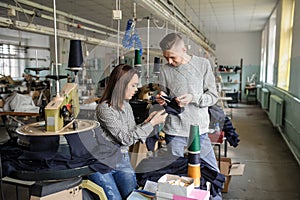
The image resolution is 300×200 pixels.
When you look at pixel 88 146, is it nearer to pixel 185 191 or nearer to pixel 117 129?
pixel 117 129

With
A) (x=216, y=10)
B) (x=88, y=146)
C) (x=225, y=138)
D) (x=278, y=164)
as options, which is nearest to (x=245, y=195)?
(x=225, y=138)

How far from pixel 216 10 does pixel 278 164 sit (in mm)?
4636

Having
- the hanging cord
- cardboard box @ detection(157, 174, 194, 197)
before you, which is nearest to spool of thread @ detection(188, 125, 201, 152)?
cardboard box @ detection(157, 174, 194, 197)

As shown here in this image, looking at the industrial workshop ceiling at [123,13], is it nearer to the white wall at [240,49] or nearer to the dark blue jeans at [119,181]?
the white wall at [240,49]

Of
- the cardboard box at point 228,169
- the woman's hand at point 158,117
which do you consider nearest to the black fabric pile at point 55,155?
the woman's hand at point 158,117

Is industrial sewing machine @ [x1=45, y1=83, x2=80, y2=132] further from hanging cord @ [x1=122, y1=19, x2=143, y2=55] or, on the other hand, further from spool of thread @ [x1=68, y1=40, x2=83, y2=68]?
hanging cord @ [x1=122, y1=19, x2=143, y2=55]

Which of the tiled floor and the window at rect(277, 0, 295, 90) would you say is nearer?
the tiled floor

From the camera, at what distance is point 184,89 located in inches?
67.7

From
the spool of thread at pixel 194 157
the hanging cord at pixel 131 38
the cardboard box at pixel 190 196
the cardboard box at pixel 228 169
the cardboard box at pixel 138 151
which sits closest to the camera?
the cardboard box at pixel 190 196

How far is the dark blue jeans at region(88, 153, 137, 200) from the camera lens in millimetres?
1562

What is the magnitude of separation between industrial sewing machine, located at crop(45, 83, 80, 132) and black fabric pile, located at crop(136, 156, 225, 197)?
51 cm

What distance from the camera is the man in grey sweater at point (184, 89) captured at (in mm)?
1694

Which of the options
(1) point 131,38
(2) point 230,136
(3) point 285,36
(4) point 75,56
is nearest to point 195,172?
(4) point 75,56

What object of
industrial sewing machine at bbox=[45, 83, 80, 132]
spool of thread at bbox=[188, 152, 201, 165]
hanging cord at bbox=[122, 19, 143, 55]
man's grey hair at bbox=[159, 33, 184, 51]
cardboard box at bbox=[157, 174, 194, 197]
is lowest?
cardboard box at bbox=[157, 174, 194, 197]
